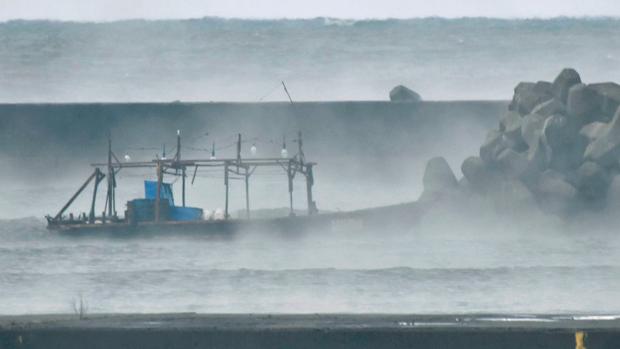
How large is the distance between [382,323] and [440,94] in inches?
1599

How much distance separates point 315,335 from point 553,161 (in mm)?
18374

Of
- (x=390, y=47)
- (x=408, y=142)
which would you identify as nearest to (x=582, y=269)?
(x=408, y=142)

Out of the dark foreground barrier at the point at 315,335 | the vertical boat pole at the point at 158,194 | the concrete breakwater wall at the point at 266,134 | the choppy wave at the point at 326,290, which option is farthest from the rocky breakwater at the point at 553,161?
the dark foreground barrier at the point at 315,335

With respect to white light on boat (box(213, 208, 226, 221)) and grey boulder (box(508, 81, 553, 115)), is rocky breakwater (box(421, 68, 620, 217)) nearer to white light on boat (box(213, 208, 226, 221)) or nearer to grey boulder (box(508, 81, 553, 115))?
grey boulder (box(508, 81, 553, 115))

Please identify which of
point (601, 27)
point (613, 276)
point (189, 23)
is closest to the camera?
point (613, 276)

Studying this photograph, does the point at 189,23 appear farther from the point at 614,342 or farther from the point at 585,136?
the point at 614,342

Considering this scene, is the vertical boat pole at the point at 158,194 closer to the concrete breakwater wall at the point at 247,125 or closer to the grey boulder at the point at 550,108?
the grey boulder at the point at 550,108

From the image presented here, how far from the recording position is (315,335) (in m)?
13.5

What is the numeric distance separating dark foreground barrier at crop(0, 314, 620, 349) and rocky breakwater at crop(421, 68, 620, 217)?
57.1ft

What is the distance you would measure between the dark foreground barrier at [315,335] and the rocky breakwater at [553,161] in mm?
17411

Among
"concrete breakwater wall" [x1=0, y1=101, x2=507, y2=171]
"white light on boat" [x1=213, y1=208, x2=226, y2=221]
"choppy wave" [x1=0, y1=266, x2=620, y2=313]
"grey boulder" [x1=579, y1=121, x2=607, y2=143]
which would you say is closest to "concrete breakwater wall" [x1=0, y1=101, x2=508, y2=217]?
"concrete breakwater wall" [x1=0, y1=101, x2=507, y2=171]

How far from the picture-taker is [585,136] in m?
31.8

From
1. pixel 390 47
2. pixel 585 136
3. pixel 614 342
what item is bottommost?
pixel 614 342

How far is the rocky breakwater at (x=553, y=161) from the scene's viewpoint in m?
31.2
